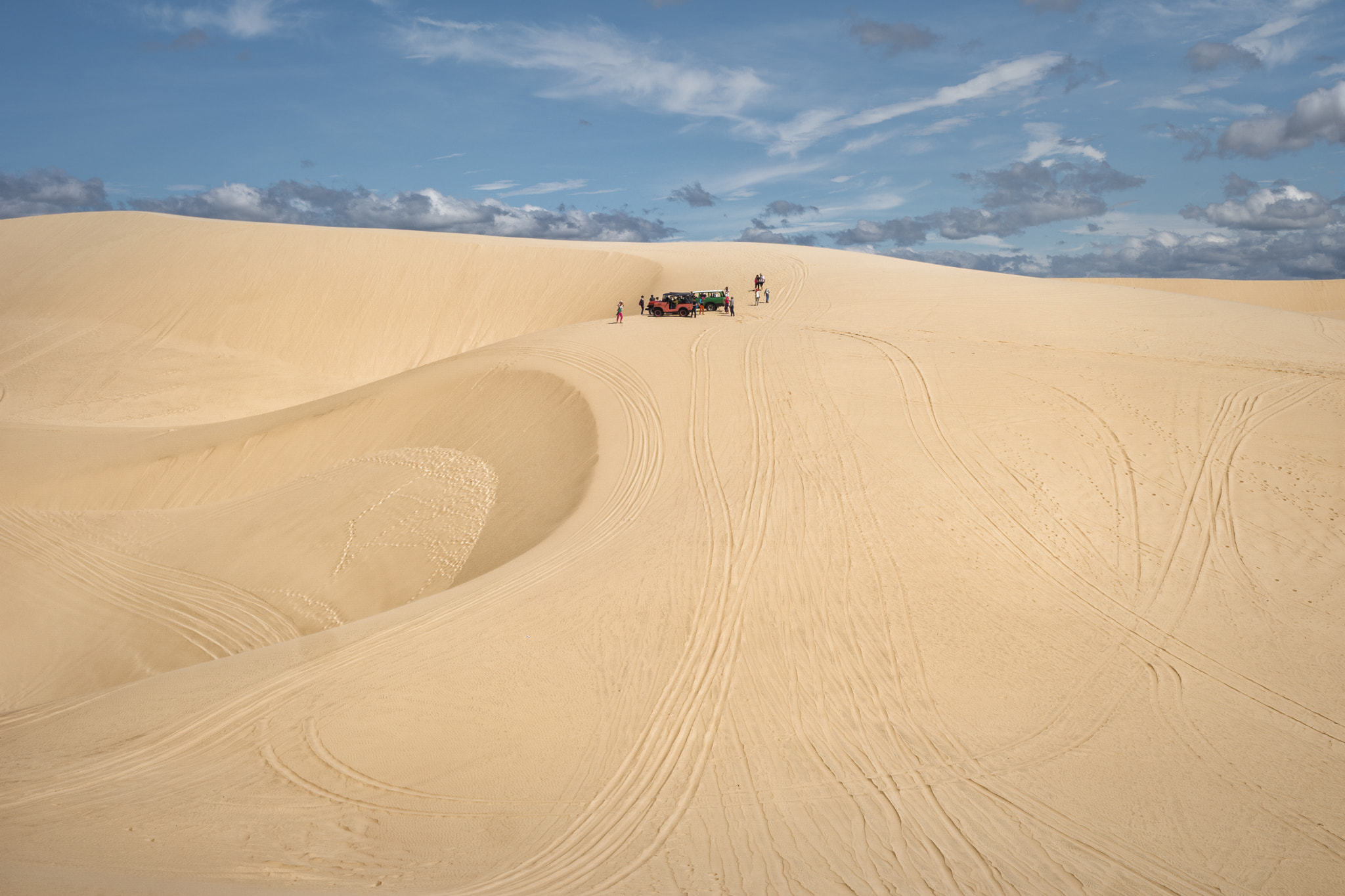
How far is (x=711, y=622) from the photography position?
401 inches

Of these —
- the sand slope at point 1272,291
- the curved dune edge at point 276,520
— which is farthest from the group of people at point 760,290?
the sand slope at point 1272,291

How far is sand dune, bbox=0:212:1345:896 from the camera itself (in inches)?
260

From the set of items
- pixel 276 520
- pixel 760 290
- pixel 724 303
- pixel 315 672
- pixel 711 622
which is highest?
pixel 760 290

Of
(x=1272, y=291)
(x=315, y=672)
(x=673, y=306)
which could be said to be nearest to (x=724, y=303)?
(x=673, y=306)

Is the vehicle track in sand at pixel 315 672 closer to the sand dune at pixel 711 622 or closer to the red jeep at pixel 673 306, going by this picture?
the sand dune at pixel 711 622

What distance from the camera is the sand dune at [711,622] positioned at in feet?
21.7

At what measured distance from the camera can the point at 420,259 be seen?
43.2 m

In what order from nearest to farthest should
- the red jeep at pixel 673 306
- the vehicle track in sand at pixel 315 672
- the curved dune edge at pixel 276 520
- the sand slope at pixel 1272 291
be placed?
the vehicle track in sand at pixel 315 672 < the curved dune edge at pixel 276 520 < the red jeep at pixel 673 306 < the sand slope at pixel 1272 291

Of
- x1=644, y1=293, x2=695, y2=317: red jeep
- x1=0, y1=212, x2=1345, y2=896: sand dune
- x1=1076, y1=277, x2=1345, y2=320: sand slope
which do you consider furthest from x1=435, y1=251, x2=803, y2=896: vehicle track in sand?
x1=1076, y1=277, x2=1345, y2=320: sand slope

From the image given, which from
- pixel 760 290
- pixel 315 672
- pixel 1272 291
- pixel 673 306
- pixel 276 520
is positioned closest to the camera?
pixel 315 672

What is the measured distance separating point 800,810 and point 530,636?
13.4ft

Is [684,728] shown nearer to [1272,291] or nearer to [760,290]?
[760,290]

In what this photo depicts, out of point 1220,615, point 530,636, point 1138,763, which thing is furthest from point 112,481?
point 1220,615

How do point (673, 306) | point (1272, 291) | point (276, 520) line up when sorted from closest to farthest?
point (276, 520) < point (673, 306) < point (1272, 291)
